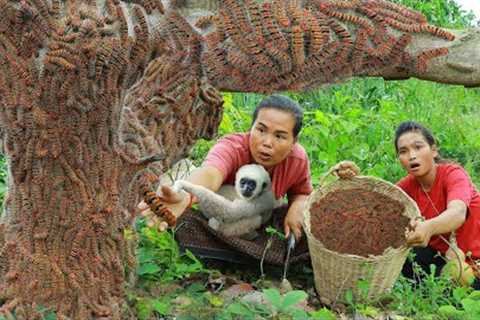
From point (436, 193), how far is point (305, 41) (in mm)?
1939

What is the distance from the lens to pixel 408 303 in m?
4.02

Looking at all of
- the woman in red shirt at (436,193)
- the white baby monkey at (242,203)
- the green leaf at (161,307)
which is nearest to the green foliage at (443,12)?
the woman in red shirt at (436,193)

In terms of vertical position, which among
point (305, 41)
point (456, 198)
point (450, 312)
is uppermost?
point (305, 41)

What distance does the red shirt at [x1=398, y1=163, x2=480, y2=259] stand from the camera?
181 inches

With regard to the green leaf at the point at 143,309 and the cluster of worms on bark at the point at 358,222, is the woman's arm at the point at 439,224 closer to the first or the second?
the cluster of worms on bark at the point at 358,222

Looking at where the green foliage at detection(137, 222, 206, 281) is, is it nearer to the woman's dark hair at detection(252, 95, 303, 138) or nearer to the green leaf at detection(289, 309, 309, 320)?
the green leaf at detection(289, 309, 309, 320)

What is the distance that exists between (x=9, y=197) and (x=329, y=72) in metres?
1.31

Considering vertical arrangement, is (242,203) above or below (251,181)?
below

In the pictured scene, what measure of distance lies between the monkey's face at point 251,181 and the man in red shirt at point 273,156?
0.31 ft

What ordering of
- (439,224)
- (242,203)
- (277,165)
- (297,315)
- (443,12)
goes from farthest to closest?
(443,12)
(277,165)
(242,203)
(439,224)
(297,315)

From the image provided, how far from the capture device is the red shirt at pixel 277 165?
15.0 ft

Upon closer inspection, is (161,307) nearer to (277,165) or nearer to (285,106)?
(277,165)

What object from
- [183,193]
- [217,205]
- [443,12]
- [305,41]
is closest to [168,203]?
[183,193]

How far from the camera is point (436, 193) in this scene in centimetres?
477
